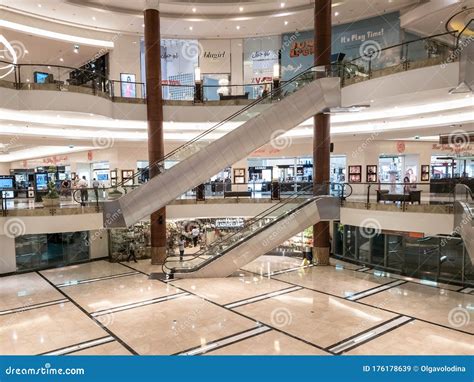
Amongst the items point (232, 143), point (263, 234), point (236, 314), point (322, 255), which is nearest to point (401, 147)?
point (322, 255)

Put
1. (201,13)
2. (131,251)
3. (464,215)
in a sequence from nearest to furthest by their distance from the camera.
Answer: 1. (464,215)
2. (201,13)
3. (131,251)

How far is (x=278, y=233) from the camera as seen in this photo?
13422mm

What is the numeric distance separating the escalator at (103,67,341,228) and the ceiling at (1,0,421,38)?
5795 mm

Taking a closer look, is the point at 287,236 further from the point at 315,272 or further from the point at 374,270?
the point at 374,270

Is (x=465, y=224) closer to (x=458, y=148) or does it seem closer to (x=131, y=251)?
(x=458, y=148)

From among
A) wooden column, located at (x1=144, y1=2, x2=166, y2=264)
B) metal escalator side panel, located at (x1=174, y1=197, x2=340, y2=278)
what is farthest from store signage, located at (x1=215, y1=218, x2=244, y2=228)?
wooden column, located at (x1=144, y1=2, x2=166, y2=264)

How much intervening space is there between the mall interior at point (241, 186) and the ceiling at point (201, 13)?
10cm

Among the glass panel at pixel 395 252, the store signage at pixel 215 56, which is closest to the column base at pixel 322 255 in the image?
the glass panel at pixel 395 252

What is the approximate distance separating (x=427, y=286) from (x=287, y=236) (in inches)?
201

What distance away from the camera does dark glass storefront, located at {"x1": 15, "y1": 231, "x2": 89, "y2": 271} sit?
15742 millimetres

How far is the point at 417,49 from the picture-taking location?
10.5m

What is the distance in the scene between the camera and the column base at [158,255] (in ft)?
52.4

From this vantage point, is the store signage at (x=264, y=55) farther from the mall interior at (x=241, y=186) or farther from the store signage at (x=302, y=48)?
the store signage at (x=302, y=48)

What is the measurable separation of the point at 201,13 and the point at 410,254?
13.9 m
